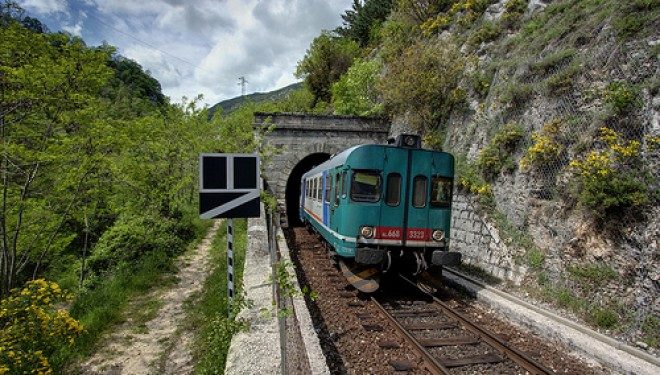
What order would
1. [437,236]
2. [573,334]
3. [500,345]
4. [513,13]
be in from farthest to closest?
[513,13]
[437,236]
[573,334]
[500,345]

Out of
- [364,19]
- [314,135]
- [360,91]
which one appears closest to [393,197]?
[314,135]

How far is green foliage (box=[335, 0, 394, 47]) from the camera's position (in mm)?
37469

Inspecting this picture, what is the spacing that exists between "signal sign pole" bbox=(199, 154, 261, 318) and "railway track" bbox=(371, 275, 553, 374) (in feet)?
9.71

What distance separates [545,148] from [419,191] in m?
3.25

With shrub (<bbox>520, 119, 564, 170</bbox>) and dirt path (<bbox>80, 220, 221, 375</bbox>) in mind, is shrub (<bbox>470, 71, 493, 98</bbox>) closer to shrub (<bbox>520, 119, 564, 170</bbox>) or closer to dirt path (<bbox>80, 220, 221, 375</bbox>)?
shrub (<bbox>520, 119, 564, 170</bbox>)

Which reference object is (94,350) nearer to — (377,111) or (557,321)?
(557,321)

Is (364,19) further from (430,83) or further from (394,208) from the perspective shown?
(394,208)

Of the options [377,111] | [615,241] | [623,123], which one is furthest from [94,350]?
[377,111]

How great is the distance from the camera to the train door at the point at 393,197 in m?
7.97

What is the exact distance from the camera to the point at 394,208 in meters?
8.02

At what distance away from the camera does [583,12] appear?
35.6ft

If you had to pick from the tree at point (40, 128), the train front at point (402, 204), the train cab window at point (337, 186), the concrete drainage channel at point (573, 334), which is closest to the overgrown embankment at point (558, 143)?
the concrete drainage channel at point (573, 334)

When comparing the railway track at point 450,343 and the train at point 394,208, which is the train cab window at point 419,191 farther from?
the railway track at point 450,343

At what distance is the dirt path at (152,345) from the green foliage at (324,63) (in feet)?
89.7
